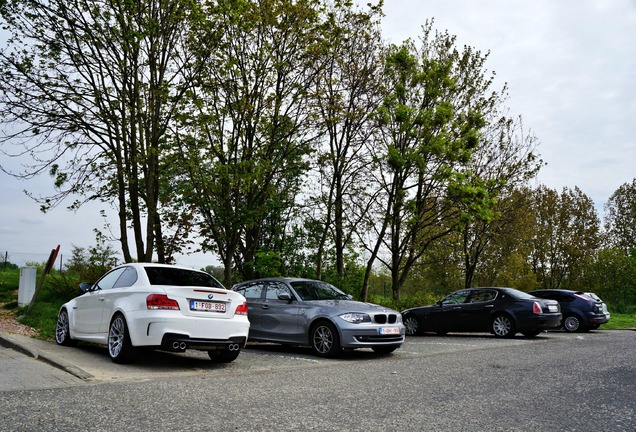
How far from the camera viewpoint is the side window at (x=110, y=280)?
10.3 m

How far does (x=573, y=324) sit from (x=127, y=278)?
16306 mm

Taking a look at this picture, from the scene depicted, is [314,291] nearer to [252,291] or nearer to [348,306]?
[348,306]

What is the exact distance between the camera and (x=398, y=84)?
25.1 m

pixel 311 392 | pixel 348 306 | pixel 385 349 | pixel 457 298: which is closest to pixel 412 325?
pixel 457 298

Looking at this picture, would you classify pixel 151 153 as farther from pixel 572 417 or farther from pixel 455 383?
pixel 572 417

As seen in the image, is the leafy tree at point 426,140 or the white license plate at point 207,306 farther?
the leafy tree at point 426,140

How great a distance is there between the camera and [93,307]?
10266mm

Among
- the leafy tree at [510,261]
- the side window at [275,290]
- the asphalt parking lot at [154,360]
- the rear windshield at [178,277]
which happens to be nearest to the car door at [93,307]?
the asphalt parking lot at [154,360]

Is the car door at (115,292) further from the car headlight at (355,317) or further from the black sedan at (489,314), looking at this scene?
the black sedan at (489,314)

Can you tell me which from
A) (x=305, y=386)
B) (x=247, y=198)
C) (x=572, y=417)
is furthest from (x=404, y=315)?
(x=572, y=417)

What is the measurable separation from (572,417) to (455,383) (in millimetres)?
2194

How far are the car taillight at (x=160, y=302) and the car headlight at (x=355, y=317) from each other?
3.72m

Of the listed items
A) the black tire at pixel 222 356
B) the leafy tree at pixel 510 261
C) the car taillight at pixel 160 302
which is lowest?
the black tire at pixel 222 356

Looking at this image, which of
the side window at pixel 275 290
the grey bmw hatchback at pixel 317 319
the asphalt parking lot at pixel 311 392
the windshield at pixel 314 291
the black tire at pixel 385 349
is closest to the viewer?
the asphalt parking lot at pixel 311 392
